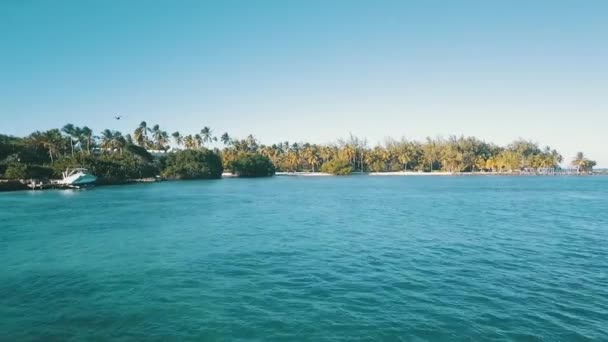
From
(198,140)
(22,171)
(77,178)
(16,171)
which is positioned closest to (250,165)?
(198,140)

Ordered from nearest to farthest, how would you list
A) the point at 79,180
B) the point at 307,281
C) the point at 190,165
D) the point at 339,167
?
1. the point at 307,281
2. the point at 79,180
3. the point at 190,165
4. the point at 339,167

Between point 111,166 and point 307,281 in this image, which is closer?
point 307,281

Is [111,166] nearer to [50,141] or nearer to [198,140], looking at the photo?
[50,141]

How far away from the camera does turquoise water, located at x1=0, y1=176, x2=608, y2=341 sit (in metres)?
13.8

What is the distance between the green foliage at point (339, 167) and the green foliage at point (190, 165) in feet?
202

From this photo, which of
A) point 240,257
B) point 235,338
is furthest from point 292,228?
point 235,338

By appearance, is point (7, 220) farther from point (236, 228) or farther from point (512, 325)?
point (512, 325)

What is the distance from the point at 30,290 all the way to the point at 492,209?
47.7m

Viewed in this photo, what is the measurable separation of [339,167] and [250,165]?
150 ft

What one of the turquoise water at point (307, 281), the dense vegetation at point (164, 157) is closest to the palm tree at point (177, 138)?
the dense vegetation at point (164, 157)

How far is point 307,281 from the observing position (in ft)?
62.5

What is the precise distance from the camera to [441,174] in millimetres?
188125

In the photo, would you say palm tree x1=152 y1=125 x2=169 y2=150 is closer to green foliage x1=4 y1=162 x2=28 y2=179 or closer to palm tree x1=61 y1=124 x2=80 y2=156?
palm tree x1=61 y1=124 x2=80 y2=156

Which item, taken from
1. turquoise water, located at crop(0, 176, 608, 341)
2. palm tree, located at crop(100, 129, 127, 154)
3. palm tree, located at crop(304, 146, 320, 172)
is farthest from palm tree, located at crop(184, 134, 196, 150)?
turquoise water, located at crop(0, 176, 608, 341)
